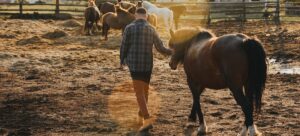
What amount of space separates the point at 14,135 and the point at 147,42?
2193 millimetres

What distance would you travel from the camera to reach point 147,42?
22.3 feet

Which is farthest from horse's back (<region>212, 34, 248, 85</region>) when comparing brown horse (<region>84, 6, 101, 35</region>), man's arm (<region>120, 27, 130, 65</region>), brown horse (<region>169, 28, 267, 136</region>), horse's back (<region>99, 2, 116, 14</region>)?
horse's back (<region>99, 2, 116, 14</region>)

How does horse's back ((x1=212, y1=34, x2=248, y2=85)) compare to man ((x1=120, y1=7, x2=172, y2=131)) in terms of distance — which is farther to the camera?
man ((x1=120, y1=7, x2=172, y2=131))

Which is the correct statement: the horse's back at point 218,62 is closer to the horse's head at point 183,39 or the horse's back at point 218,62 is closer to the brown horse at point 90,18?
the horse's head at point 183,39

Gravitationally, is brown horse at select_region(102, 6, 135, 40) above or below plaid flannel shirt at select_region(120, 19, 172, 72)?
below

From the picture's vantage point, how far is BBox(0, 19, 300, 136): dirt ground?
23.1 ft

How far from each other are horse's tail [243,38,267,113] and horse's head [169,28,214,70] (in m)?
1.09

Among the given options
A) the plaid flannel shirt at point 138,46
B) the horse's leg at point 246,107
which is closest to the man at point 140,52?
the plaid flannel shirt at point 138,46

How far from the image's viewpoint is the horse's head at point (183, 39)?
23.1 ft

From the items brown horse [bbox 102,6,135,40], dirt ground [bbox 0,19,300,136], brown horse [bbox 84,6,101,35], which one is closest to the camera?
dirt ground [bbox 0,19,300,136]

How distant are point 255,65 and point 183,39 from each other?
1533mm

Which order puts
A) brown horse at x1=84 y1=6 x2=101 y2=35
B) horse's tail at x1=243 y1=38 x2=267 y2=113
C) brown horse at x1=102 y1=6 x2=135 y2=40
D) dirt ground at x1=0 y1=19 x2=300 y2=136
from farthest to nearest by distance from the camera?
brown horse at x1=84 y1=6 x2=101 y2=35, brown horse at x1=102 y1=6 x2=135 y2=40, dirt ground at x1=0 y1=19 x2=300 y2=136, horse's tail at x1=243 y1=38 x2=267 y2=113

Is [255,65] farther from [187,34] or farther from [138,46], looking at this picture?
[138,46]

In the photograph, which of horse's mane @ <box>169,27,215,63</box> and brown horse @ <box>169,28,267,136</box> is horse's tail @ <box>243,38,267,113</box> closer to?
brown horse @ <box>169,28,267,136</box>
